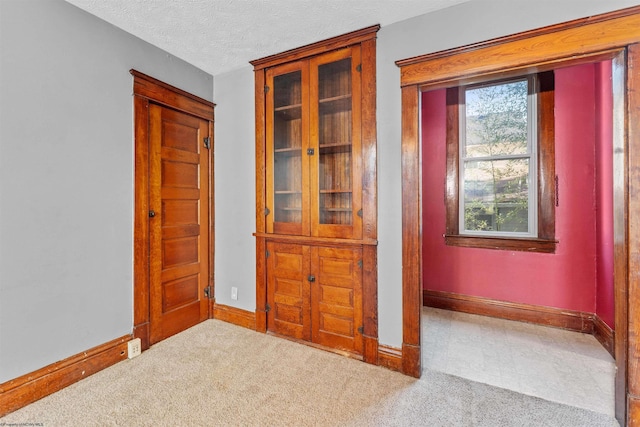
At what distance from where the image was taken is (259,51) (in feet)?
8.57

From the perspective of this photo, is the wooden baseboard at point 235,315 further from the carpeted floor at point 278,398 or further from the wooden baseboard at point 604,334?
the wooden baseboard at point 604,334

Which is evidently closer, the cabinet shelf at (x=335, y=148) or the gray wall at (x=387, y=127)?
the gray wall at (x=387, y=127)

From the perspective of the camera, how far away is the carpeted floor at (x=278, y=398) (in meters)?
1.66

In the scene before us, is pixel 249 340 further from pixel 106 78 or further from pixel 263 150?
pixel 106 78

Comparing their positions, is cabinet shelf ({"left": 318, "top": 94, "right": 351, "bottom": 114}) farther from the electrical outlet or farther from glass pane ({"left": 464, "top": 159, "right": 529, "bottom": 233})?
the electrical outlet

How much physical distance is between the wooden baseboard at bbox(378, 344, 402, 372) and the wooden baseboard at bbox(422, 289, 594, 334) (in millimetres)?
1505

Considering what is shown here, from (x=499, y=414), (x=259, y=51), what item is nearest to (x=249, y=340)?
(x=499, y=414)

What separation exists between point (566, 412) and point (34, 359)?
3.18 meters

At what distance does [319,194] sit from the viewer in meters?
2.50

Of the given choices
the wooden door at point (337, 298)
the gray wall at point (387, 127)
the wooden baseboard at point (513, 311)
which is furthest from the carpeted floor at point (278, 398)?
the wooden baseboard at point (513, 311)

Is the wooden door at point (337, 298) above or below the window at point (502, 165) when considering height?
below

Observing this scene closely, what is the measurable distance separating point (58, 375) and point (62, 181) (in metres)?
1.26

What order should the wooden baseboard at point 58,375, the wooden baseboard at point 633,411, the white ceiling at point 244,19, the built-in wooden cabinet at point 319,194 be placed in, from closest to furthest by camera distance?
the wooden baseboard at point 633,411 → the wooden baseboard at point 58,375 → the white ceiling at point 244,19 → the built-in wooden cabinet at point 319,194

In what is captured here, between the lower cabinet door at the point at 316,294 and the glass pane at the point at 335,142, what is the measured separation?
1.10ft
